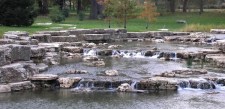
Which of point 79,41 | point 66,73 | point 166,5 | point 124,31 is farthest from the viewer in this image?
point 166,5

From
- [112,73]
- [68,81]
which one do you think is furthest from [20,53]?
[112,73]

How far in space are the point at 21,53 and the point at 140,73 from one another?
5.43 metres

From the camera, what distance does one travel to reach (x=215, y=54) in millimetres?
26938

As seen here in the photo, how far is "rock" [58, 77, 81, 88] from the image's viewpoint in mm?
19562

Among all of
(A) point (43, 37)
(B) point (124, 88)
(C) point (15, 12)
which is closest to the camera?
(B) point (124, 88)

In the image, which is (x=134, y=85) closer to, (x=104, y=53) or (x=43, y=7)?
(x=104, y=53)

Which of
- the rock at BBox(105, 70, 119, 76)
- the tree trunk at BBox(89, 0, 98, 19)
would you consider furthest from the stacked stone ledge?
the tree trunk at BBox(89, 0, 98, 19)

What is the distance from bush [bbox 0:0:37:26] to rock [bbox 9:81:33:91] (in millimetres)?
15242

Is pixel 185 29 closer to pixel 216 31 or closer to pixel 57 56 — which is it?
pixel 216 31

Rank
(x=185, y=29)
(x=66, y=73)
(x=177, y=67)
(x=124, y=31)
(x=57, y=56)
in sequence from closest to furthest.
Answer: (x=66, y=73) < (x=177, y=67) < (x=57, y=56) < (x=124, y=31) < (x=185, y=29)

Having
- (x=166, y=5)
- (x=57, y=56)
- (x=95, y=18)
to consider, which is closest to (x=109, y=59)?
(x=57, y=56)

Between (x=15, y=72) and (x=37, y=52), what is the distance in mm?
4413

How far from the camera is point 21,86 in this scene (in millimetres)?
19141

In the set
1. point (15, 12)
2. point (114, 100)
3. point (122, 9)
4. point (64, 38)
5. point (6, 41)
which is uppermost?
point (15, 12)
